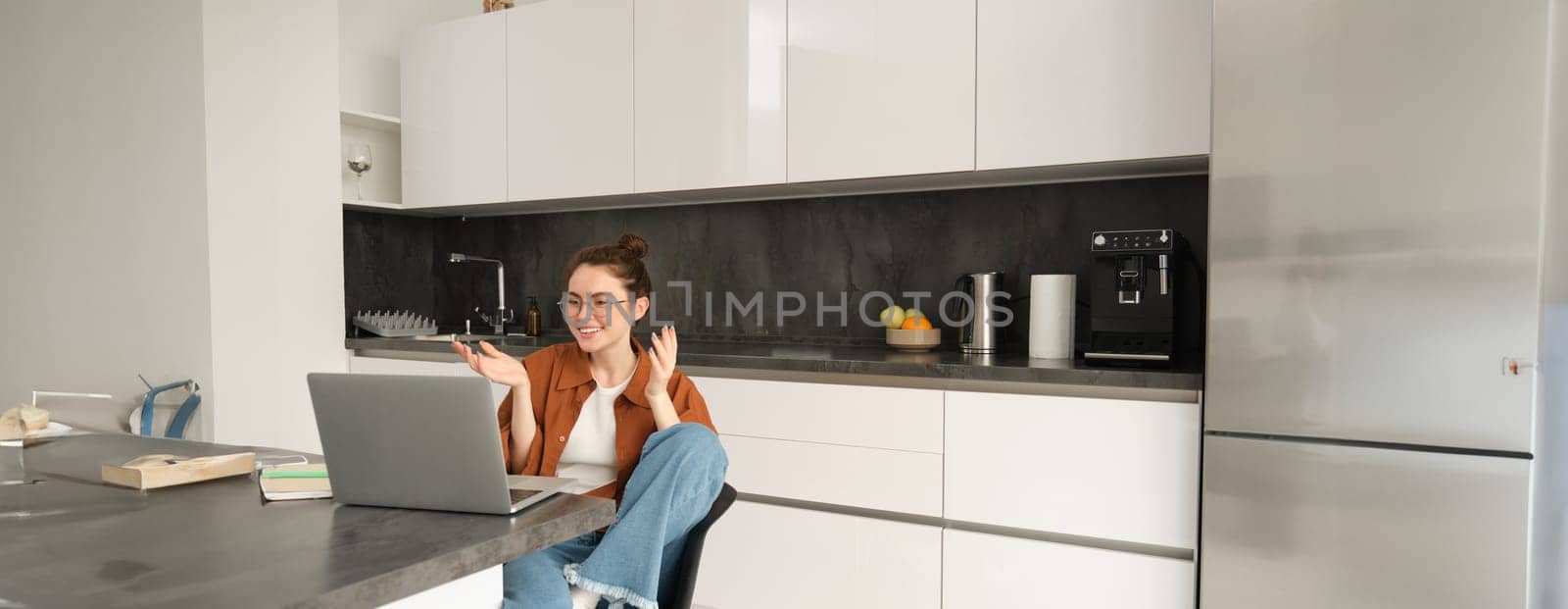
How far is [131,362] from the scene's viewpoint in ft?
10.2

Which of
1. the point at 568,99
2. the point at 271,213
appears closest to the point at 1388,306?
the point at 568,99

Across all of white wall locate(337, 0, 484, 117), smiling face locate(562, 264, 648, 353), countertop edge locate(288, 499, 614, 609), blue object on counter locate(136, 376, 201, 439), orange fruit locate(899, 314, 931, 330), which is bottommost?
blue object on counter locate(136, 376, 201, 439)

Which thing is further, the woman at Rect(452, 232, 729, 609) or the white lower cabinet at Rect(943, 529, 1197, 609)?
the white lower cabinet at Rect(943, 529, 1197, 609)

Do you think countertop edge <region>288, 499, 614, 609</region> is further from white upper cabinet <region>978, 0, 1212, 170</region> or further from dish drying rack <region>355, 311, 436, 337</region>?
dish drying rack <region>355, 311, 436, 337</region>

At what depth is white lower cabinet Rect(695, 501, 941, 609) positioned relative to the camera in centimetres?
247

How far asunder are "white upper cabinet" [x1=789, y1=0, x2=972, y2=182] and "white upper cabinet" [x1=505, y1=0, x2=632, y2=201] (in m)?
0.66

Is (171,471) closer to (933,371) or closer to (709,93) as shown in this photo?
(933,371)

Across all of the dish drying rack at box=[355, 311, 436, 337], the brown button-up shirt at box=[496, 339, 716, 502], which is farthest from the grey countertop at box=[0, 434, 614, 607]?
the dish drying rack at box=[355, 311, 436, 337]

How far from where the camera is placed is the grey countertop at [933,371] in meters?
2.20

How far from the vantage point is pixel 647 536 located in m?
1.36

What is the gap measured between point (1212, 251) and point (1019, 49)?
2.59 feet

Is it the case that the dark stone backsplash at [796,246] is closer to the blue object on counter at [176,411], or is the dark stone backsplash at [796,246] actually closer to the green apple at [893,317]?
the green apple at [893,317]

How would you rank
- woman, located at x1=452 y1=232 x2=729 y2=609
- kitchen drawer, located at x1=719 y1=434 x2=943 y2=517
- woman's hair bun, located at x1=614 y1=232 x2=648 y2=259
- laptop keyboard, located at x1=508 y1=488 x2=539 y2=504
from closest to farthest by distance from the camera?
1. laptop keyboard, located at x1=508 y1=488 x2=539 y2=504
2. woman, located at x1=452 y1=232 x2=729 y2=609
3. woman's hair bun, located at x1=614 y1=232 x2=648 y2=259
4. kitchen drawer, located at x1=719 y1=434 x2=943 y2=517

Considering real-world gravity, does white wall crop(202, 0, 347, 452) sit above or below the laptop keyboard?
above
